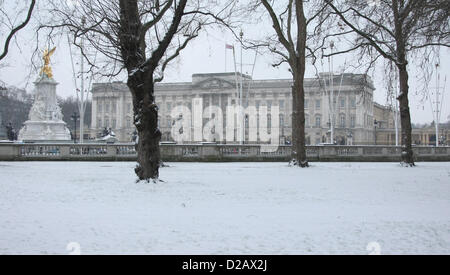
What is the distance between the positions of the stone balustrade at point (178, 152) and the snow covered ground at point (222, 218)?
14953 mm

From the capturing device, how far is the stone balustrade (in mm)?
Result: 26516

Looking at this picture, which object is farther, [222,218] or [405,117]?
[405,117]

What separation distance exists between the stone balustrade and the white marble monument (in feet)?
32.6

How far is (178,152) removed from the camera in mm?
27109

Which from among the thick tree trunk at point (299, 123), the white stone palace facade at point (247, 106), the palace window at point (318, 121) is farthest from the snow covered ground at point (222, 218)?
the palace window at point (318, 121)

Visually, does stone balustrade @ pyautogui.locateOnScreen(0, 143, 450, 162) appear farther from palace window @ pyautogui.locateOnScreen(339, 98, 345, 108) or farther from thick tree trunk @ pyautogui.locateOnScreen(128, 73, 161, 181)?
palace window @ pyautogui.locateOnScreen(339, 98, 345, 108)

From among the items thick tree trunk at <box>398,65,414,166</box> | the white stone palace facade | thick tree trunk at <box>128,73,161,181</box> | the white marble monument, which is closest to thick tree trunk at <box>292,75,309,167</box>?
thick tree trunk at <box>398,65,414,166</box>

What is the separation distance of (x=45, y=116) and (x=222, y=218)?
33228 millimetres

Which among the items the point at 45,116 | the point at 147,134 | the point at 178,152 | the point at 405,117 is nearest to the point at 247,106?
the point at 45,116

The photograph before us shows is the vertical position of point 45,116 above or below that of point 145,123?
above

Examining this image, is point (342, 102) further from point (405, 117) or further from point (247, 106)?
point (405, 117)

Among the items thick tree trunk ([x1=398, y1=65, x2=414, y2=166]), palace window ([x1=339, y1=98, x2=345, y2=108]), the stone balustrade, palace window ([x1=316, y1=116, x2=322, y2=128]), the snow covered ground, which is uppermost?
palace window ([x1=339, y1=98, x2=345, y2=108])
